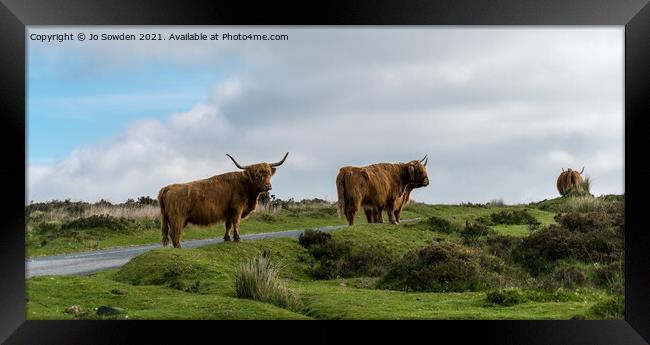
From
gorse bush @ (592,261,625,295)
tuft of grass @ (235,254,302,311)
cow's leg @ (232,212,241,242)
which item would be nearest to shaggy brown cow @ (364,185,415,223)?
cow's leg @ (232,212,241,242)

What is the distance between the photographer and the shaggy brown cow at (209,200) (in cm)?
1495

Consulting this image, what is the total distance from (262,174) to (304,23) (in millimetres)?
6477

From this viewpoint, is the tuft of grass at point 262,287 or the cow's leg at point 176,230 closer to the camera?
the tuft of grass at point 262,287

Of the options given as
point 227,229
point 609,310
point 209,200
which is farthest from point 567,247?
point 209,200

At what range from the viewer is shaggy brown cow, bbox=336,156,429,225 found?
19781 mm

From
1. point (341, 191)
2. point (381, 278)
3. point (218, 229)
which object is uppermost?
point (341, 191)

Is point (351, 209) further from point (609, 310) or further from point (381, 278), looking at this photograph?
point (609, 310)

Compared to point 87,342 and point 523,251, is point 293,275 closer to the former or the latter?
point 523,251

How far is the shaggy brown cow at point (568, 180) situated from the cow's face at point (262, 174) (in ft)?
48.0

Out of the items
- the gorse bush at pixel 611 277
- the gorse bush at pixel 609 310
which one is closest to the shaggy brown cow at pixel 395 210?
the gorse bush at pixel 611 277

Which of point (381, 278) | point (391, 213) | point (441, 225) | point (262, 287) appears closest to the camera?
point (262, 287)

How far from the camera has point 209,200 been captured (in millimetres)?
15016

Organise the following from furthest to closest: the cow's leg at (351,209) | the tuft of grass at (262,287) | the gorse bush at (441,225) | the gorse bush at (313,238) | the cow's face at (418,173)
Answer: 1. the cow's face at (418,173)
2. the cow's leg at (351,209)
3. the gorse bush at (441,225)
4. the gorse bush at (313,238)
5. the tuft of grass at (262,287)

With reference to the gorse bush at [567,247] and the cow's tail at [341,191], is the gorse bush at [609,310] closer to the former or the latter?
the gorse bush at [567,247]
